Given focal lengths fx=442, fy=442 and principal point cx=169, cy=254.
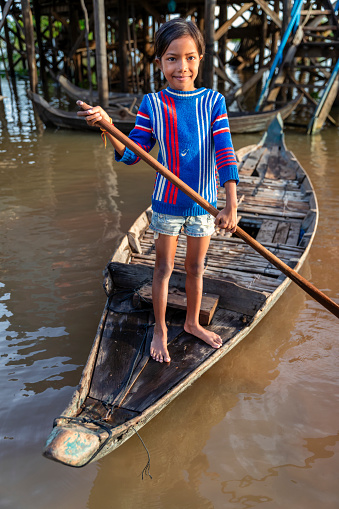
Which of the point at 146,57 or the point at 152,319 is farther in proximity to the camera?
the point at 146,57

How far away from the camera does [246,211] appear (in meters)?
4.63

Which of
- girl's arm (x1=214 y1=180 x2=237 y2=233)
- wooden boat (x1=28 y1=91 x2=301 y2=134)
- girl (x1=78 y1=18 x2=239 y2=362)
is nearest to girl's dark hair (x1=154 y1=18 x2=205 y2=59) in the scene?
girl (x1=78 y1=18 x2=239 y2=362)

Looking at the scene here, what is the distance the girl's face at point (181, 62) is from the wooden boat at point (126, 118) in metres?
6.16

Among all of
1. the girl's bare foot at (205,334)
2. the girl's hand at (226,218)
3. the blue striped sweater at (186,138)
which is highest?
the blue striped sweater at (186,138)

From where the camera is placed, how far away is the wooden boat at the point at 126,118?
8203 millimetres

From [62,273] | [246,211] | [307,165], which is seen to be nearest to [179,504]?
[62,273]

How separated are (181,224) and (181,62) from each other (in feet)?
2.61

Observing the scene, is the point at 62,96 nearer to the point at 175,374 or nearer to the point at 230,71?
the point at 230,71

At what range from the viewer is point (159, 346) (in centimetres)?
253

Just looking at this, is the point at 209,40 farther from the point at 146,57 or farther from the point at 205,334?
the point at 205,334

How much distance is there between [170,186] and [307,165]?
5212mm

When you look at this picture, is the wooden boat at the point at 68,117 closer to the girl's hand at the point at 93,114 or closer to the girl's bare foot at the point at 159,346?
the girl's bare foot at the point at 159,346

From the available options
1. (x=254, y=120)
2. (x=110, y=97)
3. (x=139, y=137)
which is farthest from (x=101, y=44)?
(x=139, y=137)

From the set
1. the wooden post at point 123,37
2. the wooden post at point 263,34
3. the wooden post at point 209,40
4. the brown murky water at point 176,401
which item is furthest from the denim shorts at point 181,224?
the wooden post at point 263,34
